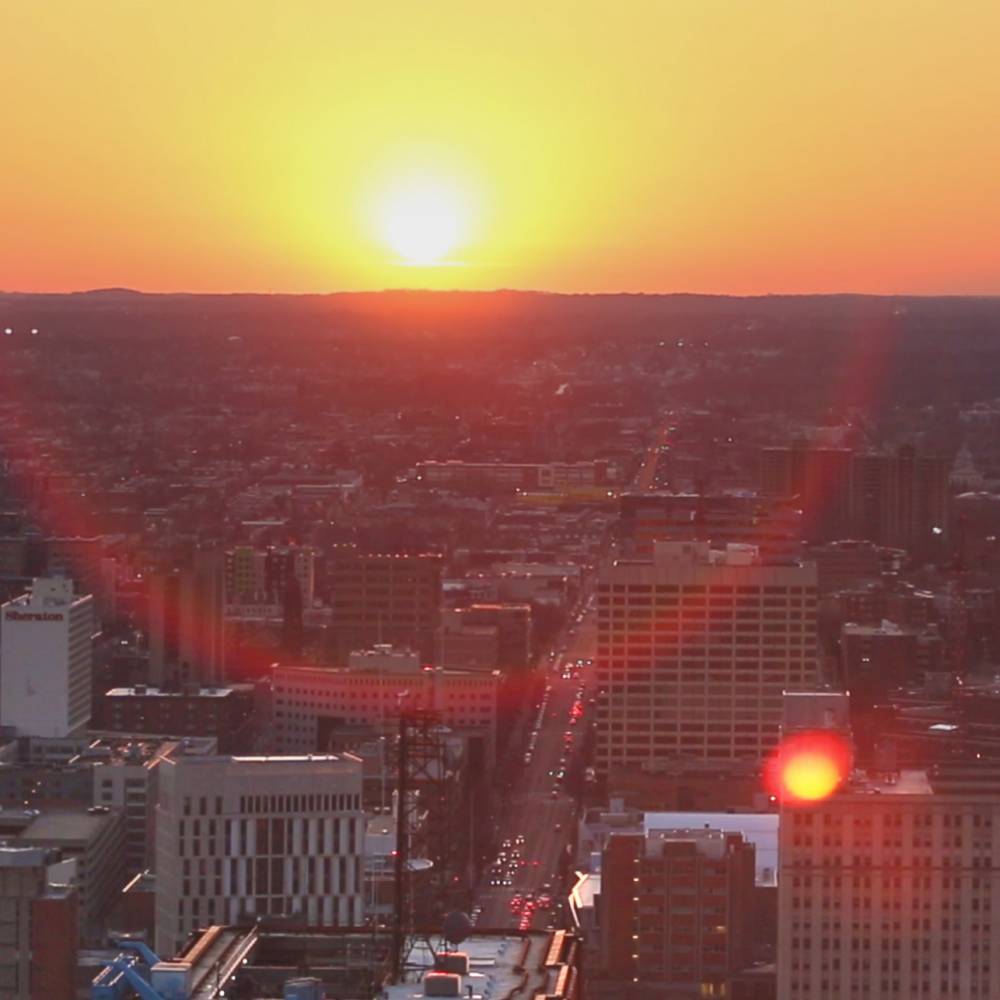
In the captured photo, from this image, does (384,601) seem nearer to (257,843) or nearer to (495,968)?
(257,843)

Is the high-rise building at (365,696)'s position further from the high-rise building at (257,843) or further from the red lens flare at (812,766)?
the red lens flare at (812,766)

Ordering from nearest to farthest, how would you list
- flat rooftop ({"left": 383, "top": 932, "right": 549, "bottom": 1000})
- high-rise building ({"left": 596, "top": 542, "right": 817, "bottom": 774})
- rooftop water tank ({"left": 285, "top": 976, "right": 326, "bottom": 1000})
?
rooftop water tank ({"left": 285, "top": 976, "right": 326, "bottom": 1000}), flat rooftop ({"left": 383, "top": 932, "right": 549, "bottom": 1000}), high-rise building ({"left": 596, "top": 542, "right": 817, "bottom": 774})

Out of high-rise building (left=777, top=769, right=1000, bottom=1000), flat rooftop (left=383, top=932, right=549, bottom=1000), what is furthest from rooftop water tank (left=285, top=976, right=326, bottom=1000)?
high-rise building (left=777, top=769, right=1000, bottom=1000)

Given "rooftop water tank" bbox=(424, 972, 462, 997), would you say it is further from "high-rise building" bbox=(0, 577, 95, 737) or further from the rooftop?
"high-rise building" bbox=(0, 577, 95, 737)

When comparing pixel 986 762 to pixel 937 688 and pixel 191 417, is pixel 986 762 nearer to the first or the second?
pixel 937 688

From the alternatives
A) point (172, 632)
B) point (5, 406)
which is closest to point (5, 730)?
point (172, 632)

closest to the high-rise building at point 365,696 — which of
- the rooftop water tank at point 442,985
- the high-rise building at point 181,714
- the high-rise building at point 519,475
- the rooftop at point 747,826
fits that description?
the high-rise building at point 181,714
